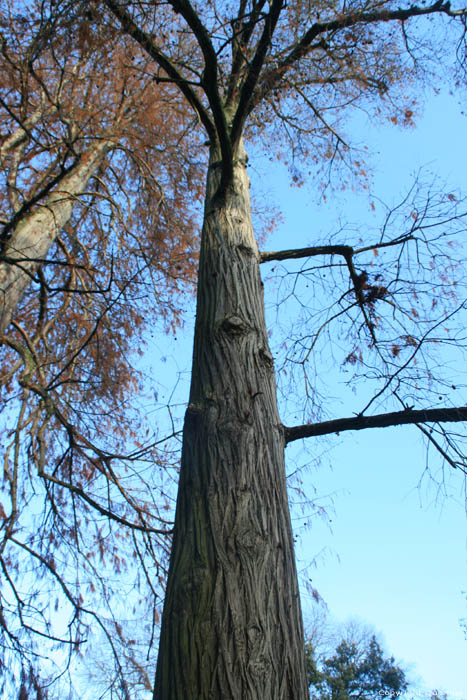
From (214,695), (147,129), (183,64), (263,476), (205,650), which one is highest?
(147,129)

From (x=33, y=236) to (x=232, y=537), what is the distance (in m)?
3.68

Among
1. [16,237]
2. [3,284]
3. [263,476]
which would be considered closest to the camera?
[263,476]

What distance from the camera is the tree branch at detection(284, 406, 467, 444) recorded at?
2.35 meters

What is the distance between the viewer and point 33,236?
4.54 meters

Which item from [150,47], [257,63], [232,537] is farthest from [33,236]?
[232,537]

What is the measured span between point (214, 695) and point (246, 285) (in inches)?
74.1

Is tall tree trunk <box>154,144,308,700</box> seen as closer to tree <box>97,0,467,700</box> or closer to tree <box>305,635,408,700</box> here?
tree <box>97,0,467,700</box>

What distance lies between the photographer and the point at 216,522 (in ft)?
5.95

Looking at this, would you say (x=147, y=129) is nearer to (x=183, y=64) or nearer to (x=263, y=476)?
(x=183, y=64)

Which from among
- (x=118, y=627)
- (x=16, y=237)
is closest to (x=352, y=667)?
(x=118, y=627)

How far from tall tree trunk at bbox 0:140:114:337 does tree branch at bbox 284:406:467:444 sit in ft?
6.40

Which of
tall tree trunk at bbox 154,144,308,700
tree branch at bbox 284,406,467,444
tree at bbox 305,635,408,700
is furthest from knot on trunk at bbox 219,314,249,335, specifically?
tree at bbox 305,635,408,700

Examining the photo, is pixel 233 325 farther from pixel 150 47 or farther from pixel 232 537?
pixel 150 47

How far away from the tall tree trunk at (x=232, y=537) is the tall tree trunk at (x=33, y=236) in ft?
5.06
